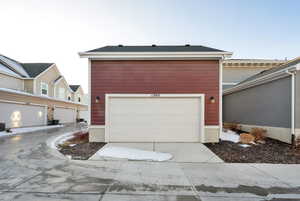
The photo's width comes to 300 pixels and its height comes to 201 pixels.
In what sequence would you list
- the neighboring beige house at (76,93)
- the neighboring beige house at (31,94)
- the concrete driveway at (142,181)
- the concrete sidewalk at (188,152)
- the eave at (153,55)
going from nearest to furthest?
1. the concrete driveway at (142,181)
2. the concrete sidewalk at (188,152)
3. the eave at (153,55)
4. the neighboring beige house at (31,94)
5. the neighboring beige house at (76,93)

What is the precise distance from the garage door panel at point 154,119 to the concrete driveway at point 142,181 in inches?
103

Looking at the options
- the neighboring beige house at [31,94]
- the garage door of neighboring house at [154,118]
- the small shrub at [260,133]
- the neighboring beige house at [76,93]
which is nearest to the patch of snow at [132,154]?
the garage door of neighboring house at [154,118]

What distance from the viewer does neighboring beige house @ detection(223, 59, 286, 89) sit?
1378 centimetres

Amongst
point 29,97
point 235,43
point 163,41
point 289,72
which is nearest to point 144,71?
point 163,41

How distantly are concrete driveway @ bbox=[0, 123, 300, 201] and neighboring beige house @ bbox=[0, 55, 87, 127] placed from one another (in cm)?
969

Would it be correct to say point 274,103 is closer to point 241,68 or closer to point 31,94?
point 241,68

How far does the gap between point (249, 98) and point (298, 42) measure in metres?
8.27

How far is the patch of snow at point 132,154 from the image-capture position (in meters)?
4.96

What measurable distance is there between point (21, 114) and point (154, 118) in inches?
501

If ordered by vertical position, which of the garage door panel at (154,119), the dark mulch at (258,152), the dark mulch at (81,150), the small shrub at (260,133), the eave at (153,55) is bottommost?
the dark mulch at (81,150)

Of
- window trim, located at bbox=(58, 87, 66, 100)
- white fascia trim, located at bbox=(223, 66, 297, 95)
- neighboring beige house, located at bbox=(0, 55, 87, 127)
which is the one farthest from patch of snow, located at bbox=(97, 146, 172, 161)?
window trim, located at bbox=(58, 87, 66, 100)

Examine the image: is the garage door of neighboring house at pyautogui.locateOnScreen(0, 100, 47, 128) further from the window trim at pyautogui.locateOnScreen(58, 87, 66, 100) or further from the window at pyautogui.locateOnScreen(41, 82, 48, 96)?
the window trim at pyautogui.locateOnScreen(58, 87, 66, 100)

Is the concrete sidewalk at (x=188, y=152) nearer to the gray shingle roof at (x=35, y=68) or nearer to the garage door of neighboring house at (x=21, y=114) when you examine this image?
the garage door of neighboring house at (x=21, y=114)

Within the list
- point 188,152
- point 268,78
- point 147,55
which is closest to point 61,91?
point 147,55
